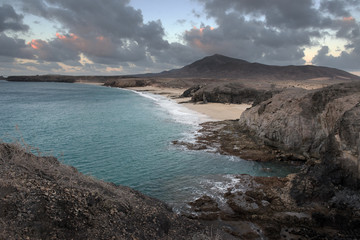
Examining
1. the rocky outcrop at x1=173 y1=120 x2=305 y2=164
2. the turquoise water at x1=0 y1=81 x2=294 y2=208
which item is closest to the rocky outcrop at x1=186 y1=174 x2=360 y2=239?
the turquoise water at x1=0 y1=81 x2=294 y2=208

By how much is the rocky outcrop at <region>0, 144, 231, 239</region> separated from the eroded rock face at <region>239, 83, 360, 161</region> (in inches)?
411

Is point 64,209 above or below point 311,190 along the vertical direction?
above

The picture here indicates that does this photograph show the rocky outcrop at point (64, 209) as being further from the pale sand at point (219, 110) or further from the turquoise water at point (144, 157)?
the pale sand at point (219, 110)

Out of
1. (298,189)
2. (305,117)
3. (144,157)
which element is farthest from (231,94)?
(298,189)

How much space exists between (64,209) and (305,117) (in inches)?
635

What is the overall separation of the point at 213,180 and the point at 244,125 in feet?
40.4

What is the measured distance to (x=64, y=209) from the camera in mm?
5715

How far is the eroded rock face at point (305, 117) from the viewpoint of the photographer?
1441 cm

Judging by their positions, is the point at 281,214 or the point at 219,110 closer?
the point at 281,214

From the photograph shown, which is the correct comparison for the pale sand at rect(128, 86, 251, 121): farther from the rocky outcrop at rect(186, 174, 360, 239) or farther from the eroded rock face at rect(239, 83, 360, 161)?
the rocky outcrop at rect(186, 174, 360, 239)

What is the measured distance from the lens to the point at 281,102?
20234mm

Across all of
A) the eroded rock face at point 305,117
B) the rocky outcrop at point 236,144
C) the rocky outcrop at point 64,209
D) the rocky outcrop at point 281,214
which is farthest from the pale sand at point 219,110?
the rocky outcrop at point 64,209

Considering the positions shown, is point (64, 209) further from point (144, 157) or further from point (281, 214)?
point (144, 157)

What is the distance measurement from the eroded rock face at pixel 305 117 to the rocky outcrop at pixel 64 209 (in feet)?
34.2
